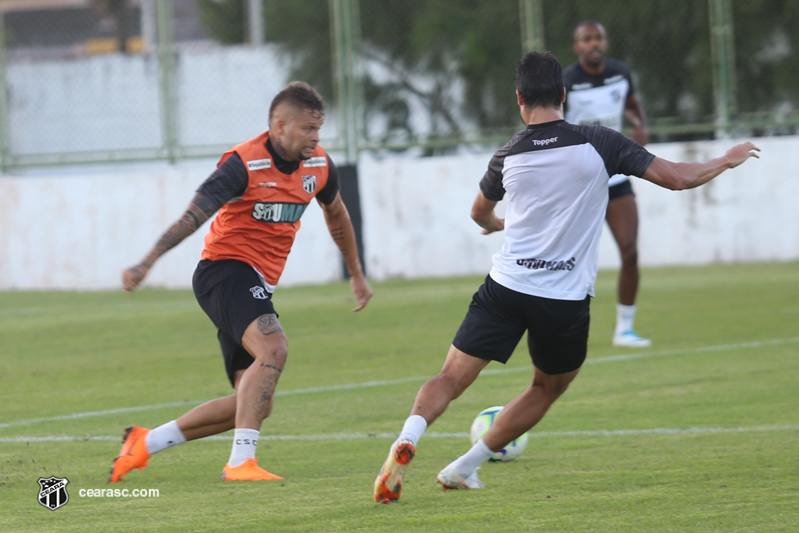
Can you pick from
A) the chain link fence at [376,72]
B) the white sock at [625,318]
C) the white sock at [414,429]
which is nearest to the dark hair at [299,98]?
the white sock at [414,429]

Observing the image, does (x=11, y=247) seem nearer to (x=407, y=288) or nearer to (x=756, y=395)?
(x=407, y=288)

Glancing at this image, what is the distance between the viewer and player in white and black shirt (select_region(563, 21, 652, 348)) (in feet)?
29.8

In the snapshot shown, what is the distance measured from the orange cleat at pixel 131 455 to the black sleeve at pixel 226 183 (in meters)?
1.14

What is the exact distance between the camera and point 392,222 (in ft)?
50.3

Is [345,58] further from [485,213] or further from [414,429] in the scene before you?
[414,429]

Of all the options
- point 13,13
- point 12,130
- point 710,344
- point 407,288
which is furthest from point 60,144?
point 710,344

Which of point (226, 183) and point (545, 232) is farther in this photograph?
point (226, 183)

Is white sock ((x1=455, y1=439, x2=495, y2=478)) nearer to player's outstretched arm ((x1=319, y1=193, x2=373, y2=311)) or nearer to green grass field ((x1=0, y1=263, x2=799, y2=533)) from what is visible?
green grass field ((x1=0, y1=263, x2=799, y2=533))

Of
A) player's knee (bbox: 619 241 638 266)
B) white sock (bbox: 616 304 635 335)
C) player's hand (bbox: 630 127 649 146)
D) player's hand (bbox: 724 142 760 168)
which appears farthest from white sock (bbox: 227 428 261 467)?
player's hand (bbox: 630 127 649 146)

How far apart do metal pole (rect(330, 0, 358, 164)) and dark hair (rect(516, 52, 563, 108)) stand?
11.3 meters

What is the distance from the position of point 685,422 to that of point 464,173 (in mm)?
9136

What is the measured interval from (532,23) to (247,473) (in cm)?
1181

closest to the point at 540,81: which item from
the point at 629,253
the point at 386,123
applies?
the point at 629,253

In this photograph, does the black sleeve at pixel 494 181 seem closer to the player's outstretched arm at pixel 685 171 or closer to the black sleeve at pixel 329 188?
the player's outstretched arm at pixel 685 171
